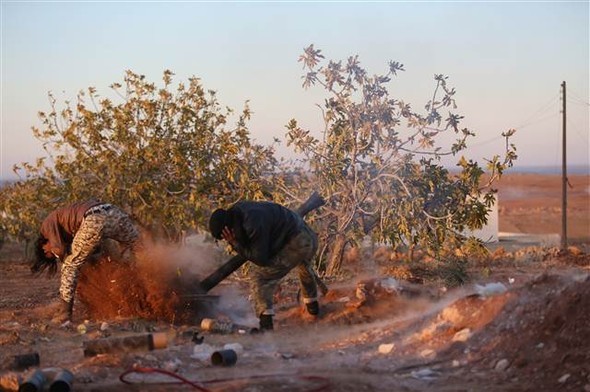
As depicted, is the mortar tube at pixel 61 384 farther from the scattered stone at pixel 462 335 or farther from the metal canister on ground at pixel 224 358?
the scattered stone at pixel 462 335

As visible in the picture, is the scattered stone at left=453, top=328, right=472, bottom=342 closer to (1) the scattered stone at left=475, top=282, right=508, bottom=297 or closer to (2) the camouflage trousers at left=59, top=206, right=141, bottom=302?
(1) the scattered stone at left=475, top=282, right=508, bottom=297

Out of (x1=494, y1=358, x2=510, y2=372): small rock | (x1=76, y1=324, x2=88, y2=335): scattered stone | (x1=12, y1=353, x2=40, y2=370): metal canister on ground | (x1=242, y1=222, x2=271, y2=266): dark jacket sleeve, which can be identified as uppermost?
(x1=242, y1=222, x2=271, y2=266): dark jacket sleeve

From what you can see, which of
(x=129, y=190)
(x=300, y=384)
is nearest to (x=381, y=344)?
(x=300, y=384)

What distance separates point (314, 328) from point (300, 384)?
146 inches

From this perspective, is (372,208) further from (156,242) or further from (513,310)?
(513,310)

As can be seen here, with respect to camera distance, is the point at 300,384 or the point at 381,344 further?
the point at 381,344

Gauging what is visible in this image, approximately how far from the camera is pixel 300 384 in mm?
6324

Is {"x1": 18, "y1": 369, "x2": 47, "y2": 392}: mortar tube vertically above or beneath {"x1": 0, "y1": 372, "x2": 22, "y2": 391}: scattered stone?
above

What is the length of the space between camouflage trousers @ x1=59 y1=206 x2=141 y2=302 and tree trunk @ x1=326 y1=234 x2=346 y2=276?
3.67 metres

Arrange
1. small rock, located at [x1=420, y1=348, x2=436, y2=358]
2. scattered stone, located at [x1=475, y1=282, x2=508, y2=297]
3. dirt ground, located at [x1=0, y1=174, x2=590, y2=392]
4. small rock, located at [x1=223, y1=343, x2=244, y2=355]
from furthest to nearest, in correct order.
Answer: scattered stone, located at [x1=475, y1=282, x2=508, y2=297], small rock, located at [x1=223, y1=343, x2=244, y2=355], small rock, located at [x1=420, y1=348, x2=436, y2=358], dirt ground, located at [x1=0, y1=174, x2=590, y2=392]

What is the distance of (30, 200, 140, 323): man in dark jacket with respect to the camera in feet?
33.9

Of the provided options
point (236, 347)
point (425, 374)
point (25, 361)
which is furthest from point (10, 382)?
point (425, 374)

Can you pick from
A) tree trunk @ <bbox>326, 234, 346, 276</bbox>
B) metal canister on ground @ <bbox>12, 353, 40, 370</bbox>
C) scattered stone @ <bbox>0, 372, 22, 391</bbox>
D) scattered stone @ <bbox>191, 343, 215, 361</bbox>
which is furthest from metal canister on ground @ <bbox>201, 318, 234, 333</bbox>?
tree trunk @ <bbox>326, 234, 346, 276</bbox>

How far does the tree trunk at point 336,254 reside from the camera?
42.9ft
